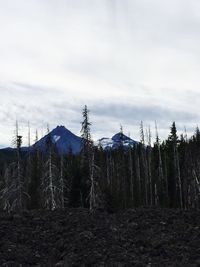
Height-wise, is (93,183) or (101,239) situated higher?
(93,183)

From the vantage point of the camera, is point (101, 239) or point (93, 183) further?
point (93, 183)

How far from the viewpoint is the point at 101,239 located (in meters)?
21.1

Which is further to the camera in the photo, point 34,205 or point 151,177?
point 151,177

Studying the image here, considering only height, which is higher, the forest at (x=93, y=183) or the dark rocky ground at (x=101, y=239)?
the forest at (x=93, y=183)

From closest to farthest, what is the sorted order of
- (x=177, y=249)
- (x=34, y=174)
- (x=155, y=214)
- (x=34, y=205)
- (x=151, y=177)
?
(x=177, y=249), (x=155, y=214), (x=34, y=205), (x=34, y=174), (x=151, y=177)

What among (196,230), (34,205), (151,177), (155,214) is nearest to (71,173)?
(34,205)

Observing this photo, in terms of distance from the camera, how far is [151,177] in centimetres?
6844

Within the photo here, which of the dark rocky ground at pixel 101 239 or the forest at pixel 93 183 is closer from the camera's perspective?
the dark rocky ground at pixel 101 239

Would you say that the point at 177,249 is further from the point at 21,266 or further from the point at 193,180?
the point at 193,180

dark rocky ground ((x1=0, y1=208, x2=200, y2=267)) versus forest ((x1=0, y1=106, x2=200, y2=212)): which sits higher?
forest ((x1=0, y1=106, x2=200, y2=212))

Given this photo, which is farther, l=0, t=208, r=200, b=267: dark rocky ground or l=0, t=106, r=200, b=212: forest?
l=0, t=106, r=200, b=212: forest

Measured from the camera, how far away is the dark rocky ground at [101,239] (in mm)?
18578

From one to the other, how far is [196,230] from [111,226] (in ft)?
13.9

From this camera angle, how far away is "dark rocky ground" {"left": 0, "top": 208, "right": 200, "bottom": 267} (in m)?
18.6
